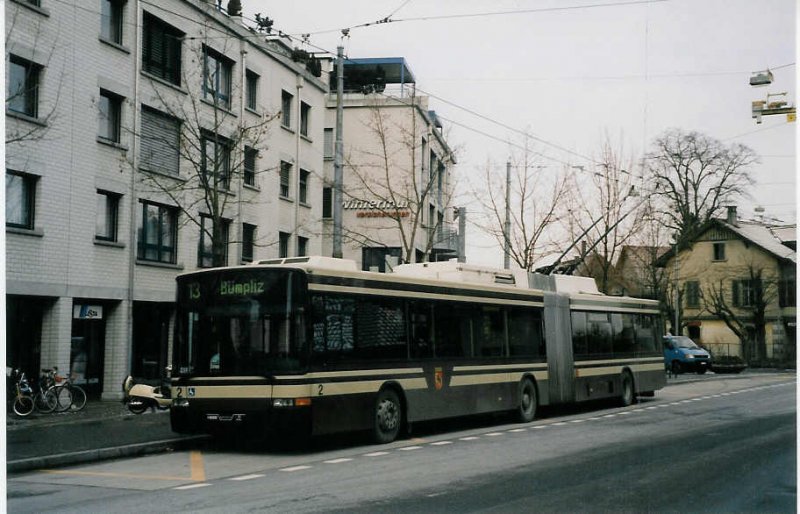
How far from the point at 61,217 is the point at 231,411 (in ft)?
37.2

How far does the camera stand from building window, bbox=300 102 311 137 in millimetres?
38188

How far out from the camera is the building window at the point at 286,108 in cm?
3622

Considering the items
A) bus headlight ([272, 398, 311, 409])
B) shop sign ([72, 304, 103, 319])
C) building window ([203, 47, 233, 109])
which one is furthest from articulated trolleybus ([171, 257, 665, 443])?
building window ([203, 47, 233, 109])

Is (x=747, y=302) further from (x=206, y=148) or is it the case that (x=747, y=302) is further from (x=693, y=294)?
(x=206, y=148)

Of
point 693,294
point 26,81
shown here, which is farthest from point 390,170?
point 26,81

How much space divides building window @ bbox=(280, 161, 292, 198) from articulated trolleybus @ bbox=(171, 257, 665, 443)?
17043mm

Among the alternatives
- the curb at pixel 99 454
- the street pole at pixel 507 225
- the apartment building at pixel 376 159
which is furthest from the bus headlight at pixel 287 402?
the apartment building at pixel 376 159

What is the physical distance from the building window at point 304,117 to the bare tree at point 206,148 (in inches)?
217

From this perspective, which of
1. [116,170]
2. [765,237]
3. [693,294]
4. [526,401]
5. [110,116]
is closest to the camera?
[765,237]

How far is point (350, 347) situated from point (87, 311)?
12.4m

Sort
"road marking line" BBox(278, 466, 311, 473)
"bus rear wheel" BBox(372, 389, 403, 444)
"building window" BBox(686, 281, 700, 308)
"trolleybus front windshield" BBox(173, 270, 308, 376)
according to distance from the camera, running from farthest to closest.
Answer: "building window" BBox(686, 281, 700, 308)
"bus rear wheel" BBox(372, 389, 403, 444)
"trolleybus front windshield" BBox(173, 270, 308, 376)
"road marking line" BBox(278, 466, 311, 473)

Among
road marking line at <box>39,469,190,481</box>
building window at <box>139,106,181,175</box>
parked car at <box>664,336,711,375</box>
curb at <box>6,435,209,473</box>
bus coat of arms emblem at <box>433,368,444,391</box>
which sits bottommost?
road marking line at <box>39,469,190,481</box>

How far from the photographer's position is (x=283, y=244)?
36062mm

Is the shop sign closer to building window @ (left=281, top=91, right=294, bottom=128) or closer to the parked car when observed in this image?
building window @ (left=281, top=91, right=294, bottom=128)
